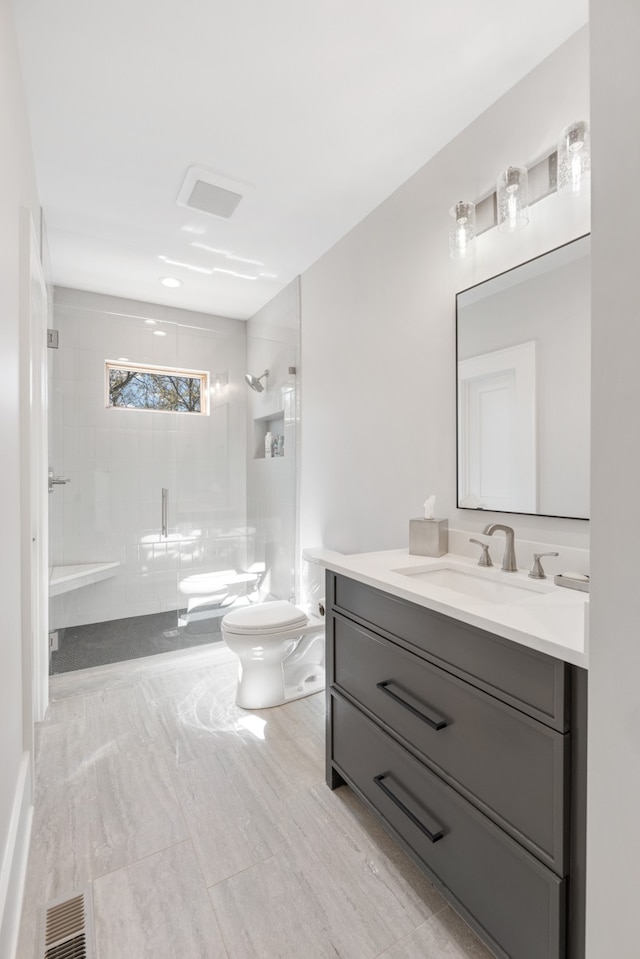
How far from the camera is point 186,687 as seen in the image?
8.50ft

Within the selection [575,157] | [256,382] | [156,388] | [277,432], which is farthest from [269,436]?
[575,157]

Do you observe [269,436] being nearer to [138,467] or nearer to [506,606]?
[138,467]

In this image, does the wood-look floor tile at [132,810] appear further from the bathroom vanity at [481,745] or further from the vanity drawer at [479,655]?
the vanity drawer at [479,655]

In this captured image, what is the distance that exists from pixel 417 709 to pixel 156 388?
266cm

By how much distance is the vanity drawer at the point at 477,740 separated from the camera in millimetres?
946

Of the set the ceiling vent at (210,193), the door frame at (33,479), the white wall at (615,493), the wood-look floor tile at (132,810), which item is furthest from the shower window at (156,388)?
the white wall at (615,493)

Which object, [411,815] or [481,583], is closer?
[411,815]

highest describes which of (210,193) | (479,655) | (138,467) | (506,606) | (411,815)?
(210,193)

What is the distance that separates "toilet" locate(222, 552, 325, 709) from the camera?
7.43 ft

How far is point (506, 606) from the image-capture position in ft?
3.75

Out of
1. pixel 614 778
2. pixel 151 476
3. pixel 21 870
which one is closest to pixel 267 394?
pixel 151 476

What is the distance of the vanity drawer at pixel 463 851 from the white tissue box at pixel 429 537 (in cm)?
65

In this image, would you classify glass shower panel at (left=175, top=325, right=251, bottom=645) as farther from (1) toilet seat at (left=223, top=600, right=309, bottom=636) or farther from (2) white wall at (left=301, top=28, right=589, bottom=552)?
(1) toilet seat at (left=223, top=600, right=309, bottom=636)

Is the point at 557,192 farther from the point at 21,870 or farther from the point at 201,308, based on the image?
the point at 201,308
